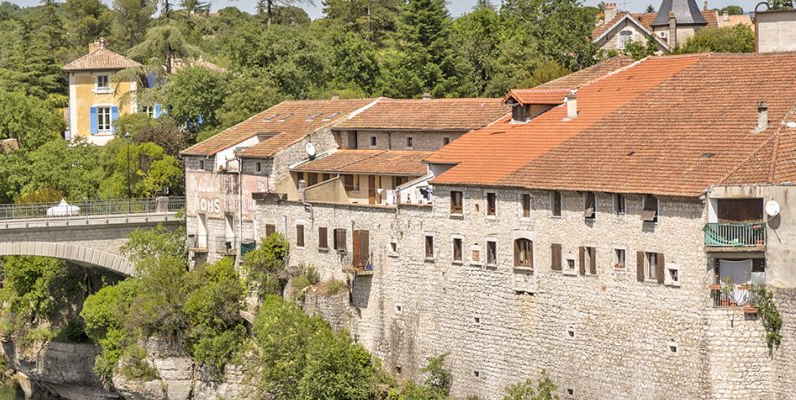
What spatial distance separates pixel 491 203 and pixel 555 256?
3618 mm

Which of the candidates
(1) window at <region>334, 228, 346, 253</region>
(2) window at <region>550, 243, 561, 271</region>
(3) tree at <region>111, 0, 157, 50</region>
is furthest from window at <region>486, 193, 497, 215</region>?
(3) tree at <region>111, 0, 157, 50</region>

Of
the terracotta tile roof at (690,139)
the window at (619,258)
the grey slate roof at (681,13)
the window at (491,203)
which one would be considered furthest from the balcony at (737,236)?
the grey slate roof at (681,13)

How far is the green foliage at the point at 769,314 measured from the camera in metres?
49.3

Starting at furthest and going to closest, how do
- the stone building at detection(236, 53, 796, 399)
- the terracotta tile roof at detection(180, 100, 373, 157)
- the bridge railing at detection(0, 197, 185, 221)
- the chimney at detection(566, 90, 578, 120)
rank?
the bridge railing at detection(0, 197, 185, 221) < the terracotta tile roof at detection(180, 100, 373, 157) < the chimney at detection(566, 90, 578, 120) < the stone building at detection(236, 53, 796, 399)

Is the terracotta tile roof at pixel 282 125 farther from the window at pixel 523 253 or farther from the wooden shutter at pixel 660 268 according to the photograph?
the wooden shutter at pixel 660 268

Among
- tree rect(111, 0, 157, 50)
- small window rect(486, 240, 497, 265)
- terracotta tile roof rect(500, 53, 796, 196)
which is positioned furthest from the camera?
tree rect(111, 0, 157, 50)

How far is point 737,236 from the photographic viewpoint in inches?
1935

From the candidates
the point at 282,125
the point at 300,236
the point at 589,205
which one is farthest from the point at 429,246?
the point at 282,125

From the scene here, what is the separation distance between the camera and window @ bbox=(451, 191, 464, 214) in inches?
2331

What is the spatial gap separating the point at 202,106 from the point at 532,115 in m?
31.7

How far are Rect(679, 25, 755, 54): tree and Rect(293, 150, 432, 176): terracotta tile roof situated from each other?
1726 cm

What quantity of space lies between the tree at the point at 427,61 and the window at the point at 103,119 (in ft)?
82.3

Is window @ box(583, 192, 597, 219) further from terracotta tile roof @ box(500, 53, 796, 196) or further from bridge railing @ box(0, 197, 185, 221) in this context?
bridge railing @ box(0, 197, 185, 221)

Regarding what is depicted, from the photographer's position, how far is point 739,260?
163ft
